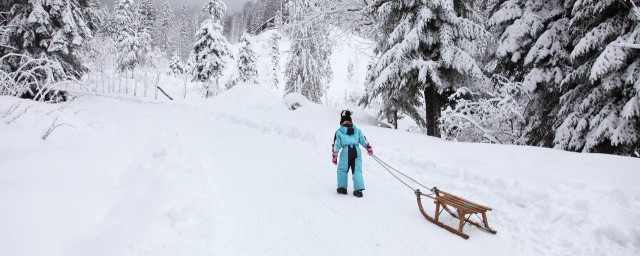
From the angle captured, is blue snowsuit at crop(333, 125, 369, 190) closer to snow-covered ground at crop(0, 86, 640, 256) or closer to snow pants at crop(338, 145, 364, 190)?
snow pants at crop(338, 145, 364, 190)

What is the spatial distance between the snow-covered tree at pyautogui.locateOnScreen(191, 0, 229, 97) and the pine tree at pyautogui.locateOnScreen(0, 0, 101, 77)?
14846mm

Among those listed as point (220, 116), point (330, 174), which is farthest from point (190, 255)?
point (220, 116)

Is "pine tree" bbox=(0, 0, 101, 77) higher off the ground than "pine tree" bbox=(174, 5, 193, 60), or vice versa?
"pine tree" bbox=(174, 5, 193, 60)

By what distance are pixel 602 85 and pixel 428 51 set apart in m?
4.50

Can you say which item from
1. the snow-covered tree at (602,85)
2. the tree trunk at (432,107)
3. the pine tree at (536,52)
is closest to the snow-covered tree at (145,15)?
the tree trunk at (432,107)

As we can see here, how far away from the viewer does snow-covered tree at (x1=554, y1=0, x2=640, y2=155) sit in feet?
22.6

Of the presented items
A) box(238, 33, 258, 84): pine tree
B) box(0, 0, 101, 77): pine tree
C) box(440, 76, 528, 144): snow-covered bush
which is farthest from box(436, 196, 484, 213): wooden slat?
box(238, 33, 258, 84): pine tree

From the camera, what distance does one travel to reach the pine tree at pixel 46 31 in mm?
17045

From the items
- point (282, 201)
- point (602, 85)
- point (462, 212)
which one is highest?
point (602, 85)

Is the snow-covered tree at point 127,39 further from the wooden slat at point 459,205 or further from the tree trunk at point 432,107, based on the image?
the wooden slat at point 459,205

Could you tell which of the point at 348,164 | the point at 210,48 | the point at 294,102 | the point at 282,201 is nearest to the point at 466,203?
the point at 348,164

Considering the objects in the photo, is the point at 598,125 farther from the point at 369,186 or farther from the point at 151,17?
the point at 151,17

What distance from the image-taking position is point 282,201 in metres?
5.52

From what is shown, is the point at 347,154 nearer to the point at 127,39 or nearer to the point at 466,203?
the point at 466,203
